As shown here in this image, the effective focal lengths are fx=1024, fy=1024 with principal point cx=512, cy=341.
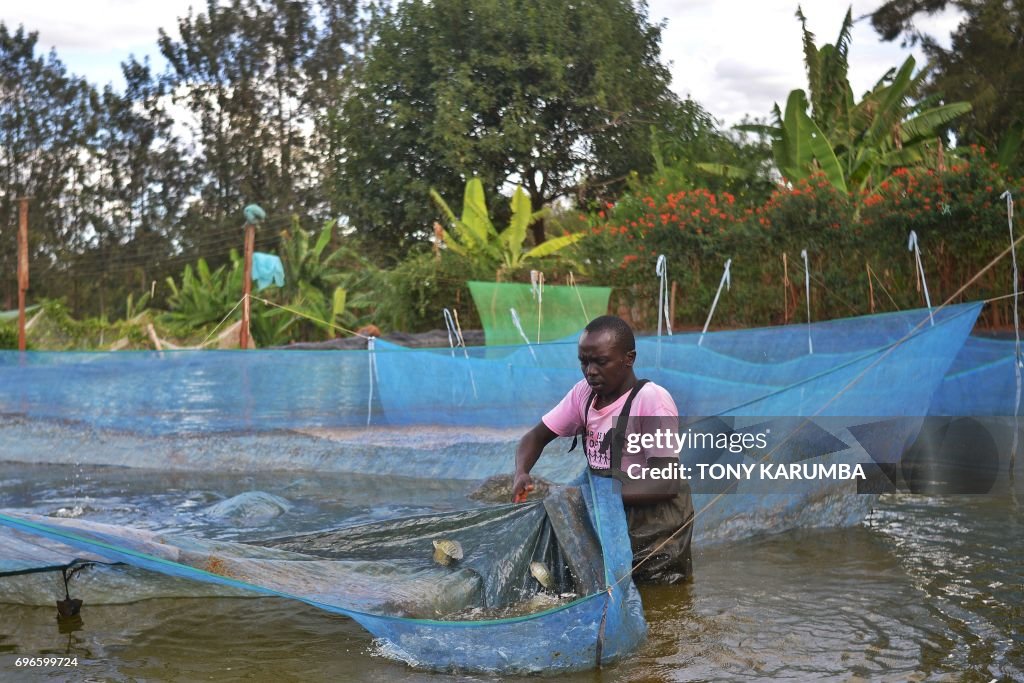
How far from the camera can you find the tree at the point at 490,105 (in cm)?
1792

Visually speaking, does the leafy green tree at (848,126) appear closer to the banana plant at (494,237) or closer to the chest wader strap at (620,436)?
the banana plant at (494,237)

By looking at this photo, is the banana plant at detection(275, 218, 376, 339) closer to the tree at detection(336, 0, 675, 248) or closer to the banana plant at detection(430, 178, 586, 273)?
the tree at detection(336, 0, 675, 248)

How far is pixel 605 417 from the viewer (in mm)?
3402

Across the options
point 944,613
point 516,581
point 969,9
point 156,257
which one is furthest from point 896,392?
point 156,257

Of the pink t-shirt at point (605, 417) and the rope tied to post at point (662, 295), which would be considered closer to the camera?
the pink t-shirt at point (605, 417)

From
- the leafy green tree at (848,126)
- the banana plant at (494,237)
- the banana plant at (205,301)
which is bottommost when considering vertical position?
the banana plant at (205,301)

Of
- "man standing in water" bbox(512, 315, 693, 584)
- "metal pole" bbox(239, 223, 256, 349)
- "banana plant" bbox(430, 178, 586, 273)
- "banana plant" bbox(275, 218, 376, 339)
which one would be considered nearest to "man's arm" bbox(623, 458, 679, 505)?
"man standing in water" bbox(512, 315, 693, 584)

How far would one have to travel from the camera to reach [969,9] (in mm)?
14797

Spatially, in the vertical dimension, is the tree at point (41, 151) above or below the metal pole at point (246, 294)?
above

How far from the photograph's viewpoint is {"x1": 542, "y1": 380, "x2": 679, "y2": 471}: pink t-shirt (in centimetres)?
326

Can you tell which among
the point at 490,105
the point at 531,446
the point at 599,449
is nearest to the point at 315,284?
the point at 490,105

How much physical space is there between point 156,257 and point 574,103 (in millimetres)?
14565

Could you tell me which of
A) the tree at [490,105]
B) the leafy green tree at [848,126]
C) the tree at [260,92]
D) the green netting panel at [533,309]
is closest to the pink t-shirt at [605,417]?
the green netting panel at [533,309]

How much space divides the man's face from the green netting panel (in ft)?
24.1
